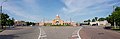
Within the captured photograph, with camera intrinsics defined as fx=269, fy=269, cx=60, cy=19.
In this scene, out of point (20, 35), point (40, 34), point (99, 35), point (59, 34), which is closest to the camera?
point (20, 35)

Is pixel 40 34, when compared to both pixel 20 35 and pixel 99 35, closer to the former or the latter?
pixel 20 35

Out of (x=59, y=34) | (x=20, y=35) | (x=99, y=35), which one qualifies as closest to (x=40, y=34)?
(x=59, y=34)

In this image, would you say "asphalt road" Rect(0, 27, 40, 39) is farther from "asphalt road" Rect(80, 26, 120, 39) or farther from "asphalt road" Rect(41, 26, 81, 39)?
"asphalt road" Rect(80, 26, 120, 39)

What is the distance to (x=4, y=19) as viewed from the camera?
274 ft

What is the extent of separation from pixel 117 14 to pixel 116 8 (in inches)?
479

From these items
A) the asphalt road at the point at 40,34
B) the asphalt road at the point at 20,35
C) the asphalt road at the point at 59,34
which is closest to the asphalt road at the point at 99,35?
the asphalt road at the point at 40,34

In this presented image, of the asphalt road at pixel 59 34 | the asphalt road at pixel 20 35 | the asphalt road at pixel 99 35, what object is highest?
the asphalt road at pixel 20 35

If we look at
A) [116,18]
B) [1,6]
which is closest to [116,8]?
[116,18]

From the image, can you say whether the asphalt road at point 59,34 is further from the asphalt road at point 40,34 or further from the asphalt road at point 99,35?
the asphalt road at point 99,35

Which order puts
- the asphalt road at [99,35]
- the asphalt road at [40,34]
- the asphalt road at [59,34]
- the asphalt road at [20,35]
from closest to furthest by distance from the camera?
the asphalt road at [59,34] < the asphalt road at [40,34] < the asphalt road at [20,35] < the asphalt road at [99,35]

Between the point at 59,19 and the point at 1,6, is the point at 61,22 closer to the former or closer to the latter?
the point at 59,19

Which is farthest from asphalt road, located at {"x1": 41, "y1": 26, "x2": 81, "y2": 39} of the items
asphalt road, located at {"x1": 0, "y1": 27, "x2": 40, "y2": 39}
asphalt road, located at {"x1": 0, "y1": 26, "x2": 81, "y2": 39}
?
asphalt road, located at {"x1": 0, "y1": 27, "x2": 40, "y2": 39}

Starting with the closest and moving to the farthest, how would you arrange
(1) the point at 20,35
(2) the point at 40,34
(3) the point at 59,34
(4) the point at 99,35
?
(1) the point at 20,35 < (4) the point at 99,35 < (2) the point at 40,34 < (3) the point at 59,34

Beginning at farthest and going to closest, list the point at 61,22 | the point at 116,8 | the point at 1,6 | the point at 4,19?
the point at 61,22 < the point at 4,19 < the point at 116,8 < the point at 1,6
